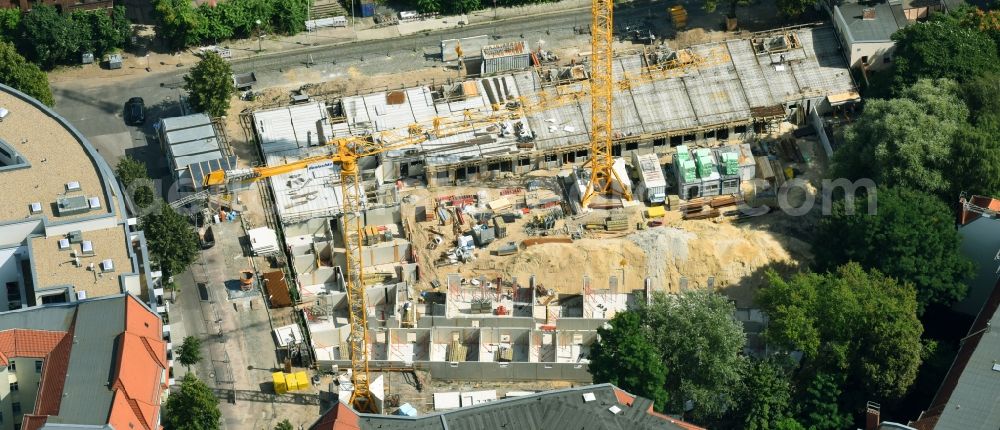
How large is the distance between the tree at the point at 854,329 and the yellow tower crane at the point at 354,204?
39.0 metres

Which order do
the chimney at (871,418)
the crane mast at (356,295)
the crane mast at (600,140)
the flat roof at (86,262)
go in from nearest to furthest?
1. the chimney at (871,418)
2. the flat roof at (86,262)
3. the crane mast at (356,295)
4. the crane mast at (600,140)

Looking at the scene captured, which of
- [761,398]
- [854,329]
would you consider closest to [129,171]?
[761,398]

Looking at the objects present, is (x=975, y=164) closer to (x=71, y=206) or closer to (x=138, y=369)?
(x=138, y=369)

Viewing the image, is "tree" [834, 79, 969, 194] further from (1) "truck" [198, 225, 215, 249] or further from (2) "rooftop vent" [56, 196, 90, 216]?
(2) "rooftop vent" [56, 196, 90, 216]

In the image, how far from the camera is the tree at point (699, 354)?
548 ft

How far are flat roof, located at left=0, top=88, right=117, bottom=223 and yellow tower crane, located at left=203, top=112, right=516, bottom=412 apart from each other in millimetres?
15811

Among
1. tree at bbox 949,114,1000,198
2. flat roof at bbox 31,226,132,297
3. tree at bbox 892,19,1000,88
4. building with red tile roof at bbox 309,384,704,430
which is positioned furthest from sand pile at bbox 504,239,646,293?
flat roof at bbox 31,226,132,297

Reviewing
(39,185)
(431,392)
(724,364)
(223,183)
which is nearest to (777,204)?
(724,364)

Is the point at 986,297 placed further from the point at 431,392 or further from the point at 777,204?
the point at 431,392

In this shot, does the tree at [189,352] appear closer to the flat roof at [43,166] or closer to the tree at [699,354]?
the flat roof at [43,166]

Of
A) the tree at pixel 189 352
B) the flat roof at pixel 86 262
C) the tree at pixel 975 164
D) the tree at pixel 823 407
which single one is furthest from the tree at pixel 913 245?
the flat roof at pixel 86 262

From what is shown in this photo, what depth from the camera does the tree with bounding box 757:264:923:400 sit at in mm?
168625

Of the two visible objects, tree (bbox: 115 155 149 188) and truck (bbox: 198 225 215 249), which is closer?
truck (bbox: 198 225 215 249)

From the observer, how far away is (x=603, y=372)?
166 m
